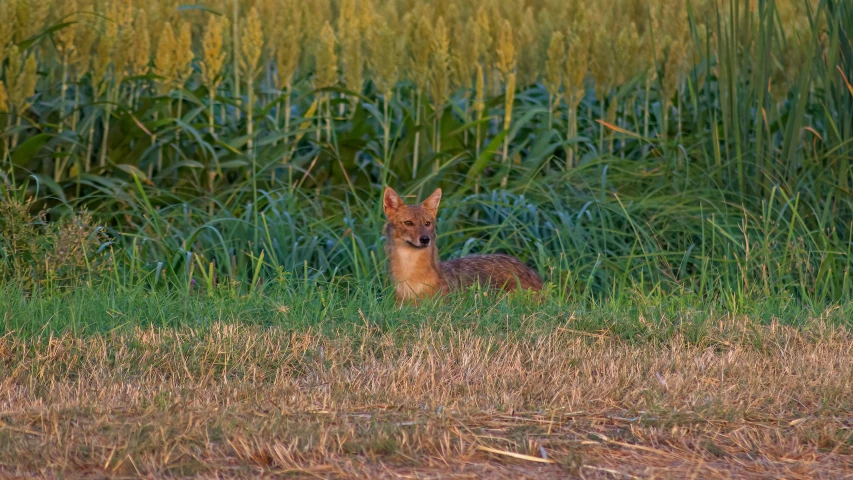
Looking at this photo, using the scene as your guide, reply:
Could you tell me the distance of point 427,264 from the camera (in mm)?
6961

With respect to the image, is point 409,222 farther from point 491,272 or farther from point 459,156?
point 459,156

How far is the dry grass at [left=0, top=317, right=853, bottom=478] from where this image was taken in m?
3.66

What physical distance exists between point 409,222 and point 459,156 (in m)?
1.60

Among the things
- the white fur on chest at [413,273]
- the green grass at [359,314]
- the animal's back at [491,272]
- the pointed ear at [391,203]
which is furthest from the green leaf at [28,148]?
the animal's back at [491,272]

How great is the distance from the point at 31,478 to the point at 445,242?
4960 mm

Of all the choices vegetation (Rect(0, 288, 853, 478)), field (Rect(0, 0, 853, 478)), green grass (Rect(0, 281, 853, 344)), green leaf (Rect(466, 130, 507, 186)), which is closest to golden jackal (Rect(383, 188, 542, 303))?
field (Rect(0, 0, 853, 478))

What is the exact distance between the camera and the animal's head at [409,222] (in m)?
6.93

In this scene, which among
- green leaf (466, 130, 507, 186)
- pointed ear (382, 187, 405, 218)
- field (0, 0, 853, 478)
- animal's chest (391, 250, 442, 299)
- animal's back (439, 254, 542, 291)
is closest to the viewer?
field (0, 0, 853, 478)

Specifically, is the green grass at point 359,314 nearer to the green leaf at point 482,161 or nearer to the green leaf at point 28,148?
the green leaf at point 28,148

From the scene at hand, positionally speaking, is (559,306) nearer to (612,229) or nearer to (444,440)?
(612,229)

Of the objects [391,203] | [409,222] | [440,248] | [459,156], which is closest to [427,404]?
[409,222]

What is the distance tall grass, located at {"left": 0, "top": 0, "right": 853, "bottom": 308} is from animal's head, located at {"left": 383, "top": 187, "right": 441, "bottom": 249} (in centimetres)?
27

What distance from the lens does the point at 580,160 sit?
9141mm

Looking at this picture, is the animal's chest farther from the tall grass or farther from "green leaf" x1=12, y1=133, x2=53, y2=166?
"green leaf" x1=12, y1=133, x2=53, y2=166
